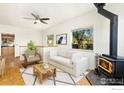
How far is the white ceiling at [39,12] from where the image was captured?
7.96 feet

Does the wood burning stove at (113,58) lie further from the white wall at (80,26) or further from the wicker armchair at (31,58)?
the wicker armchair at (31,58)

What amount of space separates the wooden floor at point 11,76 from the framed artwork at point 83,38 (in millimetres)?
1785

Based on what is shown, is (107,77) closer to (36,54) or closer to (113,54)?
(113,54)

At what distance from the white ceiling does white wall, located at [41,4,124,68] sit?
0.16 metres

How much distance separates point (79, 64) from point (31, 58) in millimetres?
1461

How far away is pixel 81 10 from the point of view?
2.60 m

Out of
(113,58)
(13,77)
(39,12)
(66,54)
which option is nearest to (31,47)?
(13,77)

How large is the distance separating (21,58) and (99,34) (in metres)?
2.30

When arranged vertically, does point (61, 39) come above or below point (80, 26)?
below

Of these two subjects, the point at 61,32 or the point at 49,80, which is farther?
the point at 61,32

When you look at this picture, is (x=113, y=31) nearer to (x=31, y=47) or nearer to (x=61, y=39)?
(x=61, y=39)

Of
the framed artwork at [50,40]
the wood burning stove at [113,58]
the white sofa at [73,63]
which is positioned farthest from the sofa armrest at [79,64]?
the framed artwork at [50,40]

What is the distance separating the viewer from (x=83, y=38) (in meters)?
2.66

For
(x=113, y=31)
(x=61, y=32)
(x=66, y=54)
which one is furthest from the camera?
(x=66, y=54)
